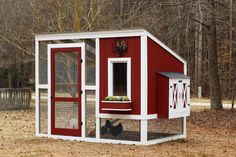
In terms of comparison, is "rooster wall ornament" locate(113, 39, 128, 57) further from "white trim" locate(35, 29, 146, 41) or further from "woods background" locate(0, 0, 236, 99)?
"woods background" locate(0, 0, 236, 99)

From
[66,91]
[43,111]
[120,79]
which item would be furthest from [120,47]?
[43,111]

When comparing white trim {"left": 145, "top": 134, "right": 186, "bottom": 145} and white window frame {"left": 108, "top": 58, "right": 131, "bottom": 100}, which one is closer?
white window frame {"left": 108, "top": 58, "right": 131, "bottom": 100}

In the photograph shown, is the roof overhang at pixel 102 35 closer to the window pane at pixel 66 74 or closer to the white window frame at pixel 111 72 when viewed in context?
the window pane at pixel 66 74

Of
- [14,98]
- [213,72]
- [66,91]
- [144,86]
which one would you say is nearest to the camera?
[144,86]

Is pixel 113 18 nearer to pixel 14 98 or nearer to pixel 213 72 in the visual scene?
pixel 213 72

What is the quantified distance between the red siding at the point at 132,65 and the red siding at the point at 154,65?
285 millimetres

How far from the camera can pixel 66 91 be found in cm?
1167

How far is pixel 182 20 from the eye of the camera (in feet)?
54.1

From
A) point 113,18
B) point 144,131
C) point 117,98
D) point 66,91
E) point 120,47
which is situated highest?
point 113,18

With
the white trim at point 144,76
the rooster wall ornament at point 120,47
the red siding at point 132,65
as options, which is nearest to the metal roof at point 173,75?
the white trim at point 144,76

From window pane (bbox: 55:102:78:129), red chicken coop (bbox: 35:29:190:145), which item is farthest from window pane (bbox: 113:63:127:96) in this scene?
window pane (bbox: 55:102:78:129)

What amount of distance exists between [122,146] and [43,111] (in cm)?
262

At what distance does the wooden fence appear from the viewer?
21.4m

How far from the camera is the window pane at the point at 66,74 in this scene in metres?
11.5
